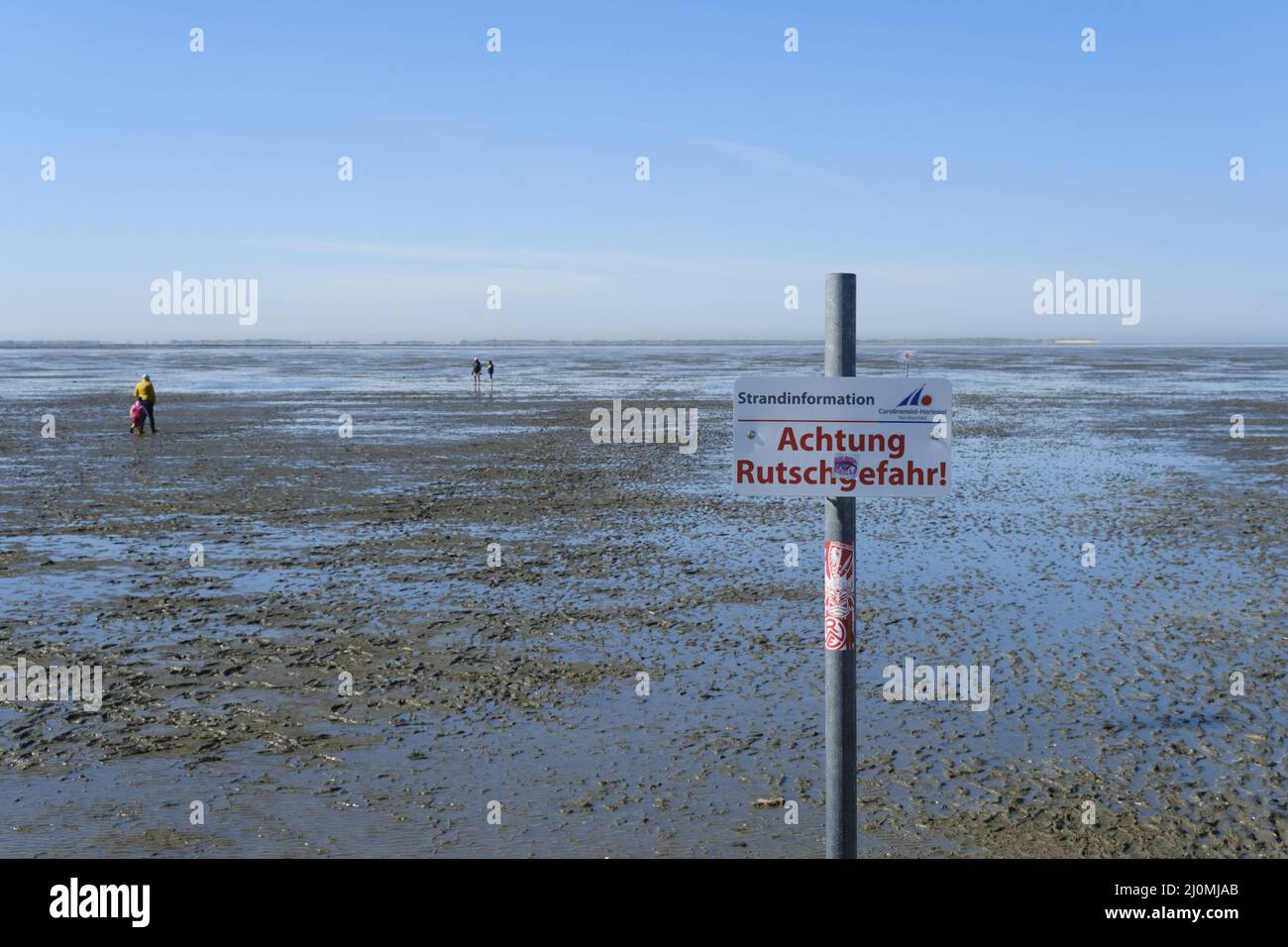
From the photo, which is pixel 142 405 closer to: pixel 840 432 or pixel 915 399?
pixel 840 432

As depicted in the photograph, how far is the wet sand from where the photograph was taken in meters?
7.90

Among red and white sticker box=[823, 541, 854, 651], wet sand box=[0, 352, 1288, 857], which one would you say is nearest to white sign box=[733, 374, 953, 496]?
red and white sticker box=[823, 541, 854, 651]

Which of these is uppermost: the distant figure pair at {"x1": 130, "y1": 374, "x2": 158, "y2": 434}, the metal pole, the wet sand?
the distant figure pair at {"x1": 130, "y1": 374, "x2": 158, "y2": 434}

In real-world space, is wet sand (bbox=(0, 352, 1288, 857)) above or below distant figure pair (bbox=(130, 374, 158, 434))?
below

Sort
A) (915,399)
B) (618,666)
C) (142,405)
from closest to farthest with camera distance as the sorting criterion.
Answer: (915,399) → (618,666) → (142,405)

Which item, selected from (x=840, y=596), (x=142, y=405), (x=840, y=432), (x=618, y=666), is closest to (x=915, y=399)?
(x=840, y=432)

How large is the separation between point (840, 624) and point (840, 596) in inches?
4.8

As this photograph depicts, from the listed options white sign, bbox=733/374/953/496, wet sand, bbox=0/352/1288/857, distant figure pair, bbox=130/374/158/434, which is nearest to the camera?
white sign, bbox=733/374/953/496

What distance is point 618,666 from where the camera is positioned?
11.5m

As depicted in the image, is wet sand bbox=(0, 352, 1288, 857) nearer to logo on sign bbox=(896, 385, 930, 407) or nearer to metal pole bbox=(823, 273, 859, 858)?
metal pole bbox=(823, 273, 859, 858)

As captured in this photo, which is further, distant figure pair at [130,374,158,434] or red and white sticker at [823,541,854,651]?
distant figure pair at [130,374,158,434]
